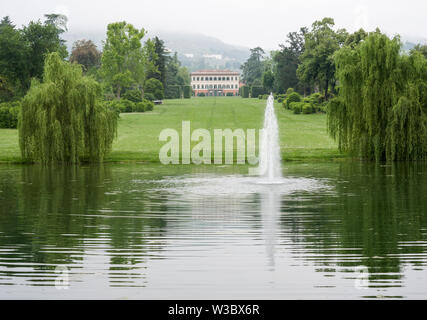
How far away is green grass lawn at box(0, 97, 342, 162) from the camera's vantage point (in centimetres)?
3603

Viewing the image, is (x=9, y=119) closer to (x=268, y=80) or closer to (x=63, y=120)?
(x=63, y=120)

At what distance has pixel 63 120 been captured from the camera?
31234 millimetres

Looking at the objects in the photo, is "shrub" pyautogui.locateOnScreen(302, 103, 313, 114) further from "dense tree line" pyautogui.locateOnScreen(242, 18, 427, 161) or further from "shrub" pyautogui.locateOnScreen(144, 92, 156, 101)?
"dense tree line" pyautogui.locateOnScreen(242, 18, 427, 161)

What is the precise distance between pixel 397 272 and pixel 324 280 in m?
1.35

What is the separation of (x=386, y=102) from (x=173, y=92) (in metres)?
98.6

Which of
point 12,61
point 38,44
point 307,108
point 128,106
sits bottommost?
point 307,108

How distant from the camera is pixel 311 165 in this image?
32.0m

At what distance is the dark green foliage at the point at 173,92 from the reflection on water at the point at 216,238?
327 ft

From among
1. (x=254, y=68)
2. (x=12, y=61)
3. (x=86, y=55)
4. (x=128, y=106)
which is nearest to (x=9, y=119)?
(x=12, y=61)

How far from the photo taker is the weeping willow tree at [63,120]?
1201 inches

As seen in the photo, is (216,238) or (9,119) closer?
(216,238)

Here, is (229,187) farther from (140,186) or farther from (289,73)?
(289,73)

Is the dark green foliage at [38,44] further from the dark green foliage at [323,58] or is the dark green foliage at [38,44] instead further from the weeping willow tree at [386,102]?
the weeping willow tree at [386,102]

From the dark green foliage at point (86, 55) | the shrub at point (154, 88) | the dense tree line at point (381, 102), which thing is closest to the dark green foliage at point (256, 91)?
the dark green foliage at point (86, 55)
